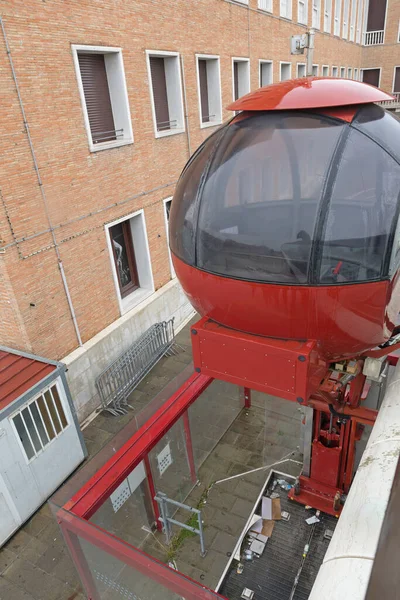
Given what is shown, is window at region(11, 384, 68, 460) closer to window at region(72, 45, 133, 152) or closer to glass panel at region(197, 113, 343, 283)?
glass panel at region(197, 113, 343, 283)

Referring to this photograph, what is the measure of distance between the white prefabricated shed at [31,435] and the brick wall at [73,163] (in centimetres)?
108

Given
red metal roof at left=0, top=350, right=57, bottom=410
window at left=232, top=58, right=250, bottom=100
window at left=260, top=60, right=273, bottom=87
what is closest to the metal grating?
red metal roof at left=0, top=350, right=57, bottom=410

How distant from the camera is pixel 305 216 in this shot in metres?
2.88

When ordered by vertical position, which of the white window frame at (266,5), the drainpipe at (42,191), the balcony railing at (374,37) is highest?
the white window frame at (266,5)

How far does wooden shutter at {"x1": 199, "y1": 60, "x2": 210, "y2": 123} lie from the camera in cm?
1189

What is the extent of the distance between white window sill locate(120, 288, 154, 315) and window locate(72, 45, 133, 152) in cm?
339

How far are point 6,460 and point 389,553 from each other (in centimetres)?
496

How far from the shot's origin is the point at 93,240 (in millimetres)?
8312

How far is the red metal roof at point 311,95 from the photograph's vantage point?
3.04 meters

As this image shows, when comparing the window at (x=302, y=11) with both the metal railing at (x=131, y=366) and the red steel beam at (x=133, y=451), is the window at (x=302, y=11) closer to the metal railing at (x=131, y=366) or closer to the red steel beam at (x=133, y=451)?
the metal railing at (x=131, y=366)

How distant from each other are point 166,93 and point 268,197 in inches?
346

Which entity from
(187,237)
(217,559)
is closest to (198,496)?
(217,559)

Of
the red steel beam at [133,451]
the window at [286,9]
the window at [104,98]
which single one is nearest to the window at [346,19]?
the window at [286,9]

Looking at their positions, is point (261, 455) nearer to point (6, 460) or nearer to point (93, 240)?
point (6, 460)
